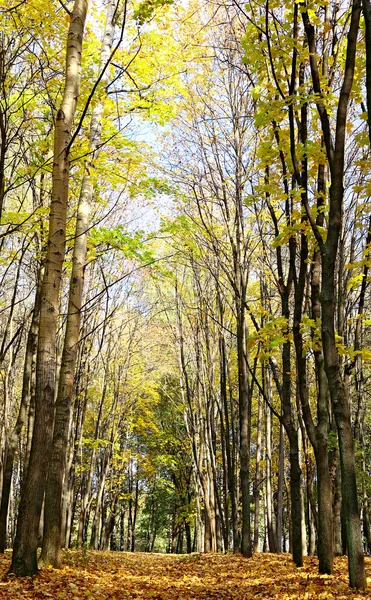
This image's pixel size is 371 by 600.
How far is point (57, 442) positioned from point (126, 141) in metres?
5.44

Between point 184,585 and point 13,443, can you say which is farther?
point 13,443

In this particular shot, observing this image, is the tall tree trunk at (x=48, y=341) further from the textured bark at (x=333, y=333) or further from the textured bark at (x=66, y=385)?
the textured bark at (x=333, y=333)

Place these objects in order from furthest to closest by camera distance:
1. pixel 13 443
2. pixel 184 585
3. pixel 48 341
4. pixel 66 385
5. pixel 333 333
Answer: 1. pixel 13 443
2. pixel 66 385
3. pixel 184 585
4. pixel 48 341
5. pixel 333 333

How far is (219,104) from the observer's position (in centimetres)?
957

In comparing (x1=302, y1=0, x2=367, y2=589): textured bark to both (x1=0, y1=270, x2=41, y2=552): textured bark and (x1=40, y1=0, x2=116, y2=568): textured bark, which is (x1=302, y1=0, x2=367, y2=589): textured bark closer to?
(x1=40, y1=0, x2=116, y2=568): textured bark

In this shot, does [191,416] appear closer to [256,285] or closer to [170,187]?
[256,285]

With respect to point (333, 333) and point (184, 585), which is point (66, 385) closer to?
point (184, 585)

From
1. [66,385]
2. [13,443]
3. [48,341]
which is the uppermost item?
[48,341]

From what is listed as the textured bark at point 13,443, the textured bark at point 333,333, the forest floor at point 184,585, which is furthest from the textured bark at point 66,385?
the textured bark at point 333,333

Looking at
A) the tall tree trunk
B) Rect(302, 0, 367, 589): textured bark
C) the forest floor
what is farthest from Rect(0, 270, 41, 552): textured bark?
Rect(302, 0, 367, 589): textured bark

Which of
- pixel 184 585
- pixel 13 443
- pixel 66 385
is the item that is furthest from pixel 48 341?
pixel 13 443

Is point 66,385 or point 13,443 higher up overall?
point 66,385

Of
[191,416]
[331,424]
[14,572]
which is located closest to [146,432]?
[191,416]

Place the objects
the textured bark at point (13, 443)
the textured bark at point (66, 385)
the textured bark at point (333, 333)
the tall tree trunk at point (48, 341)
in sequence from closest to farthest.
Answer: the textured bark at point (333, 333), the tall tree trunk at point (48, 341), the textured bark at point (66, 385), the textured bark at point (13, 443)
